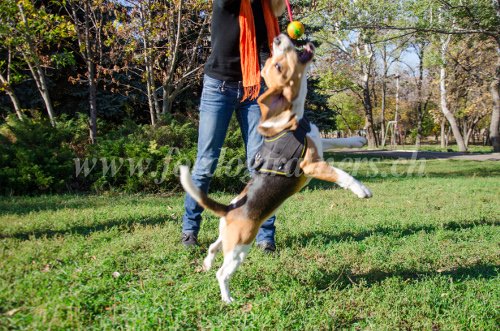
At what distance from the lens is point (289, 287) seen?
3.09 m

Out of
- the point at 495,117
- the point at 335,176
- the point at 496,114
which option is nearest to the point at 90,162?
the point at 335,176

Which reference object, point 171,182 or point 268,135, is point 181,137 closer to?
point 171,182

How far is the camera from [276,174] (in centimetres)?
270

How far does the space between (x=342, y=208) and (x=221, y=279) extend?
3918 mm

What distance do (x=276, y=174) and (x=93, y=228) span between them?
116 inches

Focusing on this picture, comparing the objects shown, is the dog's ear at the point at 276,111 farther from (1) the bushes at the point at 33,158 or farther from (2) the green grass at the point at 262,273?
(1) the bushes at the point at 33,158

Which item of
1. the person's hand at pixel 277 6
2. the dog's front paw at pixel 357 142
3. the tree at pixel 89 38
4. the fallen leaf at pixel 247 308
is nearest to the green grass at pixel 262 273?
the fallen leaf at pixel 247 308

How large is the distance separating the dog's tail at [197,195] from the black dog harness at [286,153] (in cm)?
43

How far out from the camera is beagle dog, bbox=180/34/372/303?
265 centimetres

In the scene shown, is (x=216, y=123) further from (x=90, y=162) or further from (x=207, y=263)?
(x=90, y=162)

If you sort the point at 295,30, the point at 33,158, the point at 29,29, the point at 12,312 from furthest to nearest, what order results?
the point at 29,29 → the point at 33,158 → the point at 295,30 → the point at 12,312

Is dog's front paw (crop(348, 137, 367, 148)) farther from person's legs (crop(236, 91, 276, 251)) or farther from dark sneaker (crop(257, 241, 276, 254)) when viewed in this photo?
dark sneaker (crop(257, 241, 276, 254))

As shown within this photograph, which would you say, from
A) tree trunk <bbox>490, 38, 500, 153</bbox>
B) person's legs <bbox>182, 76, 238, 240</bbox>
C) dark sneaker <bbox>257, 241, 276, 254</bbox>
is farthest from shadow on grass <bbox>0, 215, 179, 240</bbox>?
→ tree trunk <bbox>490, 38, 500, 153</bbox>

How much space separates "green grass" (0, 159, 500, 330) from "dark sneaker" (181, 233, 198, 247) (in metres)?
0.11
